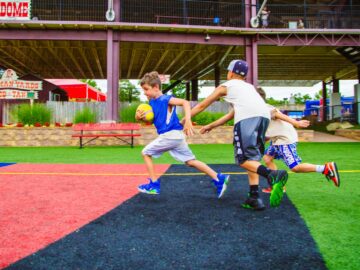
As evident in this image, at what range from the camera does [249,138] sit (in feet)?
11.7

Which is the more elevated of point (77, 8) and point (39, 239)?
point (77, 8)

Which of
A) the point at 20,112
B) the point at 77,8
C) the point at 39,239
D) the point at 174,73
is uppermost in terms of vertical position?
the point at 77,8

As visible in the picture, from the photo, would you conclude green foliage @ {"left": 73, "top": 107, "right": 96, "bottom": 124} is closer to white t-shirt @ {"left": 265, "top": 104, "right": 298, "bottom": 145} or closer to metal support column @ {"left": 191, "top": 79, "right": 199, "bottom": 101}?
white t-shirt @ {"left": 265, "top": 104, "right": 298, "bottom": 145}

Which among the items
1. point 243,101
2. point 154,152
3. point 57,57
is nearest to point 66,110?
point 57,57

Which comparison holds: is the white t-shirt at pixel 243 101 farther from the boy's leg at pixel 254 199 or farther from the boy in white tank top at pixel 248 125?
the boy's leg at pixel 254 199

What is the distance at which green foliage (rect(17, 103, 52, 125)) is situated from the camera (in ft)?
49.9

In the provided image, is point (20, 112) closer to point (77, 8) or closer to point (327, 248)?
point (77, 8)

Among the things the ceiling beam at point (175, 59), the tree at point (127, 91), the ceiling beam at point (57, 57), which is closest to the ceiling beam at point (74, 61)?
the ceiling beam at point (57, 57)

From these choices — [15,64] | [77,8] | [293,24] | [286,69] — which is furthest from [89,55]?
[286,69]

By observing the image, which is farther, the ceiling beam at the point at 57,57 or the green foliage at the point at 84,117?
the ceiling beam at the point at 57,57

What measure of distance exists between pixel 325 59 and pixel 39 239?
83.6 ft

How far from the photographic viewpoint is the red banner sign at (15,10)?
1534 cm

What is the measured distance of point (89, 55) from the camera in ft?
74.5

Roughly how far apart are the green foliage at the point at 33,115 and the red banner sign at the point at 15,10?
4047 millimetres
